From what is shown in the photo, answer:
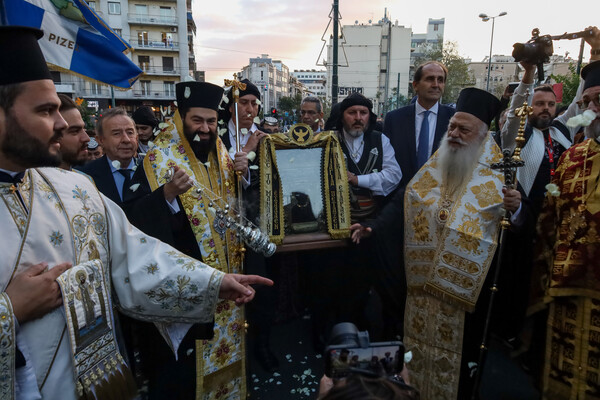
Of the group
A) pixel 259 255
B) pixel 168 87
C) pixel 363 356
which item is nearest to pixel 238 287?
pixel 363 356

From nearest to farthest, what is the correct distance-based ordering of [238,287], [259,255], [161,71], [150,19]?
1. [238,287]
2. [259,255]
3. [150,19]
4. [161,71]

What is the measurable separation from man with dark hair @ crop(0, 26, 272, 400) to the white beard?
7.80 feet

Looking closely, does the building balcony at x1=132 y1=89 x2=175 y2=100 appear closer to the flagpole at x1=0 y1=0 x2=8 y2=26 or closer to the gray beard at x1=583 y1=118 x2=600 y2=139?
the flagpole at x1=0 y1=0 x2=8 y2=26

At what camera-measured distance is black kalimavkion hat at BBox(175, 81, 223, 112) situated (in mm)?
3064

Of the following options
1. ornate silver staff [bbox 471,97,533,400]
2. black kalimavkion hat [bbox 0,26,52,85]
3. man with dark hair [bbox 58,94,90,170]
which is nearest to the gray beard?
ornate silver staff [bbox 471,97,533,400]

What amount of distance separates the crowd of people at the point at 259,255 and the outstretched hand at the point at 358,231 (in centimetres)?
1

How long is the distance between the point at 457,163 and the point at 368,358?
2.22m

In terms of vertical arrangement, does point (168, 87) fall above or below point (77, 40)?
above

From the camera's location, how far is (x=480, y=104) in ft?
10.5

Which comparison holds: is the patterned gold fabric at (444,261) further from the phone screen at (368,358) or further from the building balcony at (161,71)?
the building balcony at (161,71)

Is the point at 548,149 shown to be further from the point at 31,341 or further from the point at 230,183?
the point at 31,341

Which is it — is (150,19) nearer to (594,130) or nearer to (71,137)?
(71,137)

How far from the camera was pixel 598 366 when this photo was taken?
255cm

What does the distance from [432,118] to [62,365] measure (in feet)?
13.0
